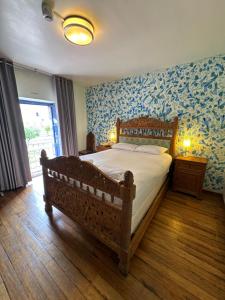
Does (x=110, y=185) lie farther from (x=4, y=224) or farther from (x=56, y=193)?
(x=4, y=224)

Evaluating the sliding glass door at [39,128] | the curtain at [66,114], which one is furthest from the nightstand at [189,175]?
the sliding glass door at [39,128]

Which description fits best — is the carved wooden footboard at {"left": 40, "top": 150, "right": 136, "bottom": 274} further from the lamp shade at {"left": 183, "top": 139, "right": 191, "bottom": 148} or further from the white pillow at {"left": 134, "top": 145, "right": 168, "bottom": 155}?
the lamp shade at {"left": 183, "top": 139, "right": 191, "bottom": 148}

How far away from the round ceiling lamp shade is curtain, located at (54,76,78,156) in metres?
2.09

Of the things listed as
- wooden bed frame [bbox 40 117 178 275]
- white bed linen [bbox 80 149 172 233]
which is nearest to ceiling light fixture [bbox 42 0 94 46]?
wooden bed frame [bbox 40 117 178 275]

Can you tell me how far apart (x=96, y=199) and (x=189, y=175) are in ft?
6.74

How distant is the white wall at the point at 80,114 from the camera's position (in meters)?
4.24

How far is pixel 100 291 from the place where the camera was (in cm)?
117

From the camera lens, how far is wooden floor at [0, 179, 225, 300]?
1.18 m

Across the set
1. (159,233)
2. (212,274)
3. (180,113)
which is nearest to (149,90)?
(180,113)

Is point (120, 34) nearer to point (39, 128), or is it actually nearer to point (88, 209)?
point (88, 209)

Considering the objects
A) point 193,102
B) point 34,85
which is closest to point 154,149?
point 193,102

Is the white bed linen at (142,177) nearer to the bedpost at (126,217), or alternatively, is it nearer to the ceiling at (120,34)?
the bedpost at (126,217)

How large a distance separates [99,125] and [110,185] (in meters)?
3.35

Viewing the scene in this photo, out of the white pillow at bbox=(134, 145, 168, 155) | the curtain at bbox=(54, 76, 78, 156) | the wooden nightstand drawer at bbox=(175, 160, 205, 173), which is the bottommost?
the wooden nightstand drawer at bbox=(175, 160, 205, 173)
